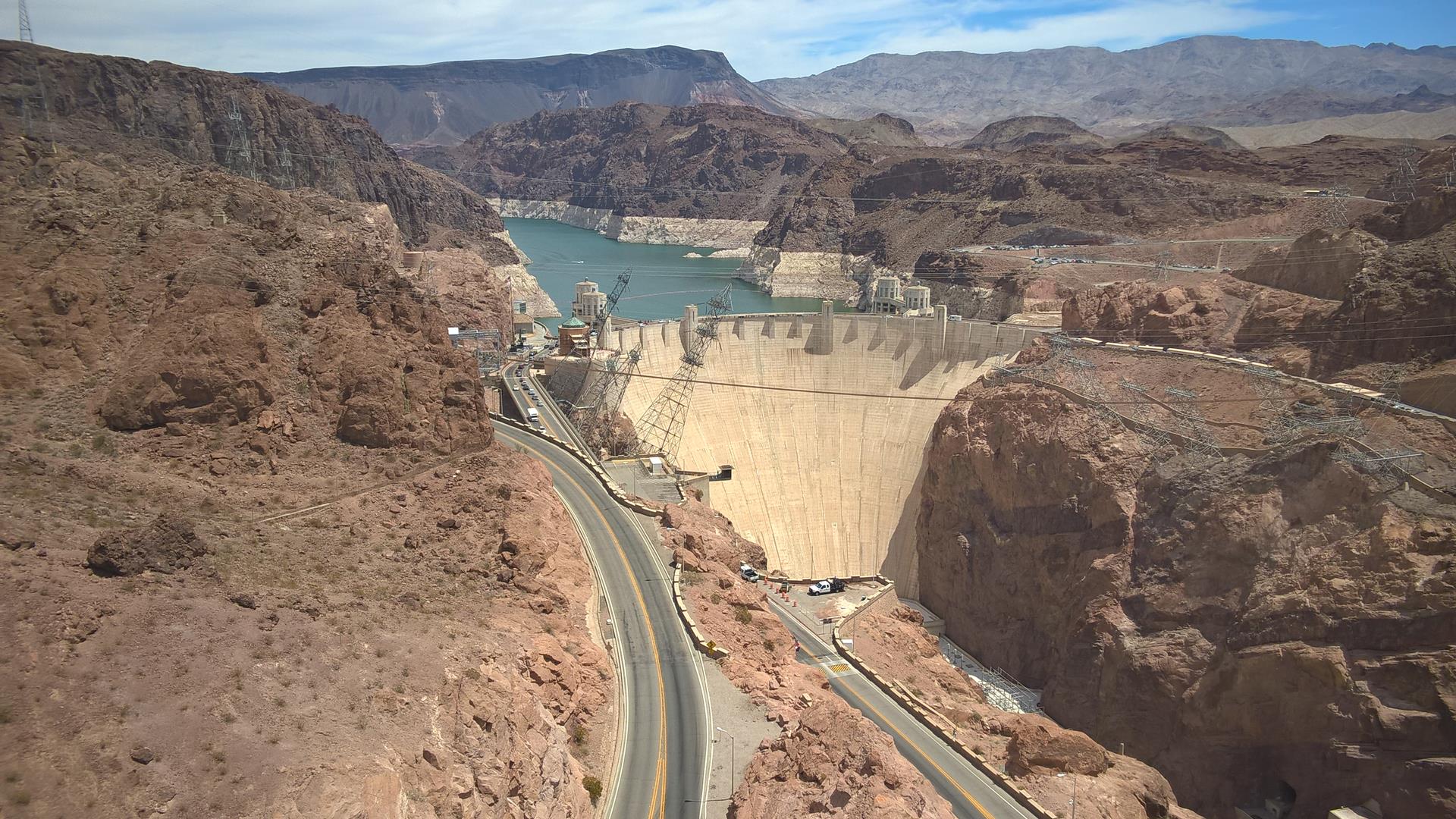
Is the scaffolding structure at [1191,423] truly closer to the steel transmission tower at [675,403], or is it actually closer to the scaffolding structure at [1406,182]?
the steel transmission tower at [675,403]

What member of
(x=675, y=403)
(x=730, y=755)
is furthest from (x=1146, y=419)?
(x=730, y=755)

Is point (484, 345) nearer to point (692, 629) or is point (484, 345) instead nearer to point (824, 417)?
point (824, 417)

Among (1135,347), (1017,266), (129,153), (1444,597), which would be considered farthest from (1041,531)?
(129,153)

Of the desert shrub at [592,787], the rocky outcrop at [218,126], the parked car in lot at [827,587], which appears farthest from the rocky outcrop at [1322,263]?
the rocky outcrop at [218,126]

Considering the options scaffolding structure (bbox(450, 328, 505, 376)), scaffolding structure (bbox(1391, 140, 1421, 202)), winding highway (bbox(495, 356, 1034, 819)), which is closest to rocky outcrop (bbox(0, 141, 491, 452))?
winding highway (bbox(495, 356, 1034, 819))

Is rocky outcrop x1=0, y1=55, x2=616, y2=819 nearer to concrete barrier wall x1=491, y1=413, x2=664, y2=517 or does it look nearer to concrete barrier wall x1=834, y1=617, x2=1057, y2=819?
concrete barrier wall x1=491, y1=413, x2=664, y2=517
